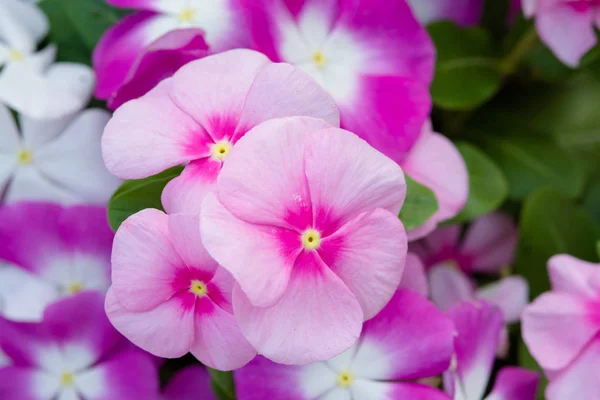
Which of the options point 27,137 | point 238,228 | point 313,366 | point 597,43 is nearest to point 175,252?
point 238,228

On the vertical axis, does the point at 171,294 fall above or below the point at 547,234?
above

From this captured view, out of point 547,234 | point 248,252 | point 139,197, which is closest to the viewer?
point 248,252

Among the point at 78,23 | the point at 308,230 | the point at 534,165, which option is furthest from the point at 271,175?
the point at 534,165

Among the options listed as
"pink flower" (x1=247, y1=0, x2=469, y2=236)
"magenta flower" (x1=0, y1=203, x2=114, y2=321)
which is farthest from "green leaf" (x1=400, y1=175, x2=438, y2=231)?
"magenta flower" (x1=0, y1=203, x2=114, y2=321)

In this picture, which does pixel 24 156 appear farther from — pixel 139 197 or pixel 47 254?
pixel 139 197

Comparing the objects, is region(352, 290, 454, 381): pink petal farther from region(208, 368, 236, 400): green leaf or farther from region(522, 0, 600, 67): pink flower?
region(522, 0, 600, 67): pink flower

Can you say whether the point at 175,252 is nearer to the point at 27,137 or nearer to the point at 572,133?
the point at 27,137
